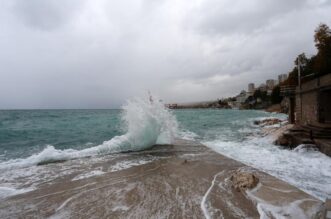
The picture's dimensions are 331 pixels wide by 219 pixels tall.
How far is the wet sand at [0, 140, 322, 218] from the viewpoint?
5078 mm

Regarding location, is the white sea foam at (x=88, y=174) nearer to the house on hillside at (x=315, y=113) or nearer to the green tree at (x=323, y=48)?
the house on hillside at (x=315, y=113)

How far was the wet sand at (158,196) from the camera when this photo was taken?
5078 mm

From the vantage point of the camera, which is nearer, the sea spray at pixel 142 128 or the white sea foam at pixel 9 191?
the white sea foam at pixel 9 191

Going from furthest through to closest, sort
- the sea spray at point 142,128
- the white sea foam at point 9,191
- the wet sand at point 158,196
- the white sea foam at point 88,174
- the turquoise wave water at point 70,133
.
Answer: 1. the turquoise wave water at point 70,133
2. the sea spray at point 142,128
3. the white sea foam at point 88,174
4. the white sea foam at point 9,191
5. the wet sand at point 158,196

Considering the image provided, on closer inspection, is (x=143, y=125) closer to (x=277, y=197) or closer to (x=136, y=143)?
(x=136, y=143)

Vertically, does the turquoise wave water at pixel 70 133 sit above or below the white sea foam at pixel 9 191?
below

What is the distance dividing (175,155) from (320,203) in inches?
271

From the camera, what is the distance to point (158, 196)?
6043mm

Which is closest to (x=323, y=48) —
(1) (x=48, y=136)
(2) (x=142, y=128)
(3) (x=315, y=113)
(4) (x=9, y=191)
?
(3) (x=315, y=113)

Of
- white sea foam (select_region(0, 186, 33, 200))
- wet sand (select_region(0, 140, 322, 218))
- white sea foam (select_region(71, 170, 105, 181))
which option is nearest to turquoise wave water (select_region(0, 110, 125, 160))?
white sea foam (select_region(0, 186, 33, 200))

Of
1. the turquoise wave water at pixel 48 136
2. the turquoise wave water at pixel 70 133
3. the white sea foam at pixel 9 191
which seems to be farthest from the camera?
the turquoise wave water at pixel 70 133

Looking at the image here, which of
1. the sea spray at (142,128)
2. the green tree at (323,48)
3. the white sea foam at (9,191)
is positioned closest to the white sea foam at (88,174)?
the white sea foam at (9,191)

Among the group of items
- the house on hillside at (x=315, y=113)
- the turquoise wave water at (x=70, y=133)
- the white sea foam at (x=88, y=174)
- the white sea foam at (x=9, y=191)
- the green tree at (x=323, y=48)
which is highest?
the green tree at (x=323, y=48)

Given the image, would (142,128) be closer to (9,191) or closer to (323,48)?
(9,191)
